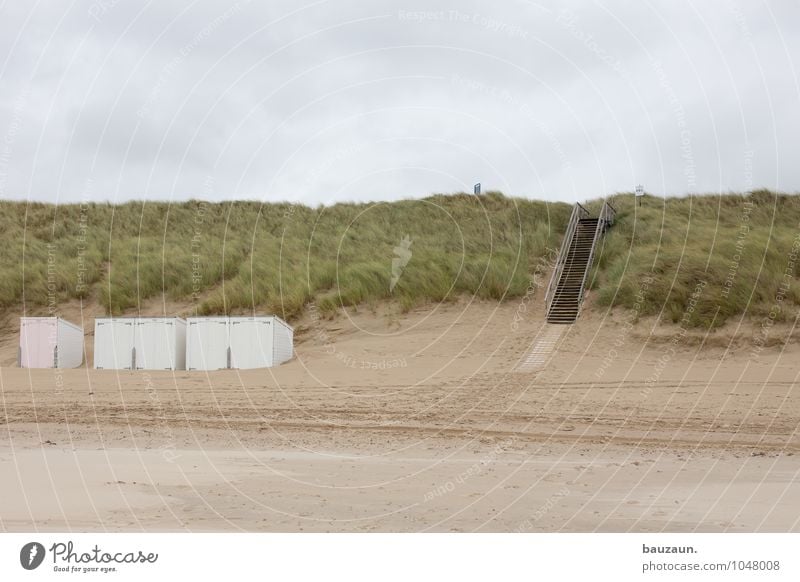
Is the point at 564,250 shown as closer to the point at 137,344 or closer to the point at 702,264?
the point at 702,264

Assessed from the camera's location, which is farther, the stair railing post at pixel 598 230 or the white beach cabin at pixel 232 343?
the stair railing post at pixel 598 230

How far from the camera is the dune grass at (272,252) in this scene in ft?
92.2

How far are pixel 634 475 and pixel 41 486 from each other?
279 inches

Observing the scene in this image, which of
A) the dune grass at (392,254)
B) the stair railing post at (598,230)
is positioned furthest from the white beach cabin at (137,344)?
the stair railing post at (598,230)

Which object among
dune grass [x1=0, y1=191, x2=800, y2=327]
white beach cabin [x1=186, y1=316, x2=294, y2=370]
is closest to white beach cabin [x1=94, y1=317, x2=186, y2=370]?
white beach cabin [x1=186, y1=316, x2=294, y2=370]

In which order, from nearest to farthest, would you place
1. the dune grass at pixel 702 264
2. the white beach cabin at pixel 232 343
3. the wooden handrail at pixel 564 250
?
the white beach cabin at pixel 232 343
the dune grass at pixel 702 264
the wooden handrail at pixel 564 250

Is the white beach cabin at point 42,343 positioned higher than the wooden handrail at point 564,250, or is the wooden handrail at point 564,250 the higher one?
the wooden handrail at point 564,250

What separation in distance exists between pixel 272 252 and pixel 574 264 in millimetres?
11276

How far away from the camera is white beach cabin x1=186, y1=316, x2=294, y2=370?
22.3 metres

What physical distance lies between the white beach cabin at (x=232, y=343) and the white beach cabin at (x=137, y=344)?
22.5 inches

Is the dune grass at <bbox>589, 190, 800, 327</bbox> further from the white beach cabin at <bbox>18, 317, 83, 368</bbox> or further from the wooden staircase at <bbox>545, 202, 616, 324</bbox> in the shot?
the white beach cabin at <bbox>18, 317, 83, 368</bbox>

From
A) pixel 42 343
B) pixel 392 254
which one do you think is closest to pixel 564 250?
pixel 392 254

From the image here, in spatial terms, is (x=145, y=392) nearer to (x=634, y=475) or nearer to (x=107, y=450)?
(x=107, y=450)

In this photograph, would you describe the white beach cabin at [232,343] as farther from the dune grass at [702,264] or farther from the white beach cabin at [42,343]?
the dune grass at [702,264]
